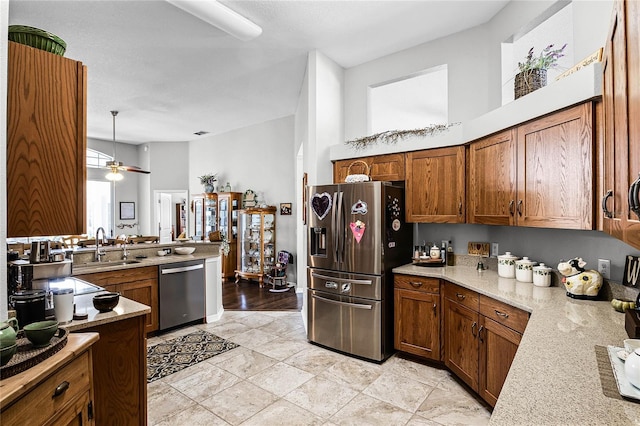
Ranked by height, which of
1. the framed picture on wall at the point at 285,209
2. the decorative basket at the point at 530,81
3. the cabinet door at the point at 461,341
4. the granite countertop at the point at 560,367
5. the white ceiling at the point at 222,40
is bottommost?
the cabinet door at the point at 461,341

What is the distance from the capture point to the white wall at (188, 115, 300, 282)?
6449 mm

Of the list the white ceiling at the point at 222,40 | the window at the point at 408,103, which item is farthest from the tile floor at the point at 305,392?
the white ceiling at the point at 222,40

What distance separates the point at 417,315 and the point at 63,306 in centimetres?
262

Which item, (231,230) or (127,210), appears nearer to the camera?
(231,230)

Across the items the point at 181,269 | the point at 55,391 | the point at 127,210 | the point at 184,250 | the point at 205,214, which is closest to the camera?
the point at 55,391

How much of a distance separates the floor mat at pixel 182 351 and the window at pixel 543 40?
3.78 meters

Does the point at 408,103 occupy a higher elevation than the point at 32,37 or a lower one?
higher

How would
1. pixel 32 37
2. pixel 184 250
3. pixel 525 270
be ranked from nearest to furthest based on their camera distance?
pixel 32 37
pixel 525 270
pixel 184 250

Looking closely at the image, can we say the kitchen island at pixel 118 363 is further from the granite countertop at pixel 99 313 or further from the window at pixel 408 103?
the window at pixel 408 103

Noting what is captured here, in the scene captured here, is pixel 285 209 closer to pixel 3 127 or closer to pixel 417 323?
pixel 417 323

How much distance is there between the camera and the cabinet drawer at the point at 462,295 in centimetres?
245

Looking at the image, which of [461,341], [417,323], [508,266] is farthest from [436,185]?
[461,341]

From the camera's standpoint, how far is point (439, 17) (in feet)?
10.3

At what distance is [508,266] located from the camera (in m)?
2.72
